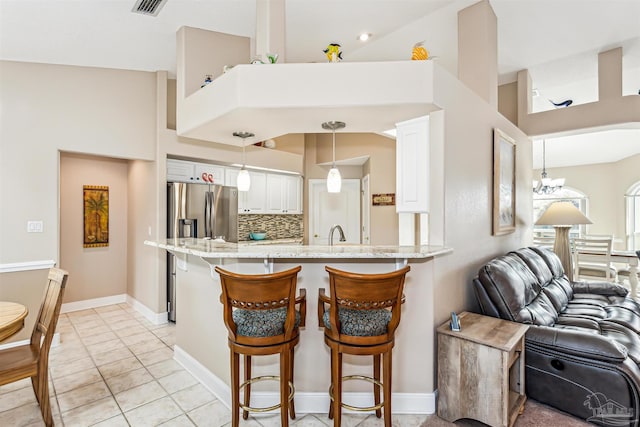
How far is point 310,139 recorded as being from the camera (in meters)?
6.02

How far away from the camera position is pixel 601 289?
356cm

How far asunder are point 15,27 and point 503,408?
15.9ft

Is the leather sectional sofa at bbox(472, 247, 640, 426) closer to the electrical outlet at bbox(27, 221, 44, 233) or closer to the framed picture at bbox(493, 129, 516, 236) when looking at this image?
the framed picture at bbox(493, 129, 516, 236)

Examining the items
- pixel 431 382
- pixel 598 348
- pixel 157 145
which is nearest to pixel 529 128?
pixel 598 348

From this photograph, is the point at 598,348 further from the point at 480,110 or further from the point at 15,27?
the point at 15,27

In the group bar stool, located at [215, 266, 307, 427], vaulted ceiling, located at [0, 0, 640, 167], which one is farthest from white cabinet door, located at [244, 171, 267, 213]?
bar stool, located at [215, 266, 307, 427]

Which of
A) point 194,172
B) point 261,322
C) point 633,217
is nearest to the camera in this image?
point 261,322

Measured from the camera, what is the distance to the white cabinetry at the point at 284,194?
17.8 ft

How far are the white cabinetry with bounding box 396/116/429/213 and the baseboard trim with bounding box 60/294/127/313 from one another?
4590 millimetres

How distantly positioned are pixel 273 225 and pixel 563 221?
429 cm

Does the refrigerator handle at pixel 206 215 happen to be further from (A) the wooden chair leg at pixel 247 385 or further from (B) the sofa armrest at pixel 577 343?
(B) the sofa armrest at pixel 577 343

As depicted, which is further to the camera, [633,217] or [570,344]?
[633,217]

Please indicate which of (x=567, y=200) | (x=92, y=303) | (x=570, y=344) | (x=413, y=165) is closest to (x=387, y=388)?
(x=570, y=344)

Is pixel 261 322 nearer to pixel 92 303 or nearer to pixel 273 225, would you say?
pixel 273 225
